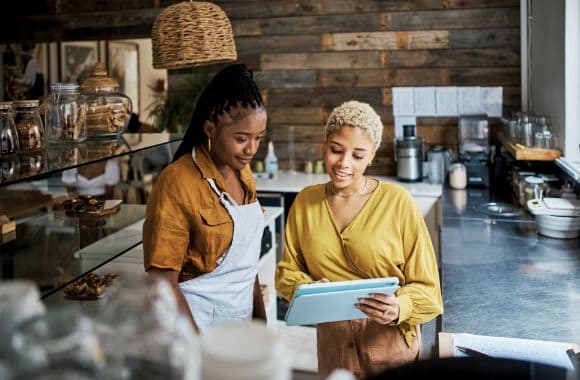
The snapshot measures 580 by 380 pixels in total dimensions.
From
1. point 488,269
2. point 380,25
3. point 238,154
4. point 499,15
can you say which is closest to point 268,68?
point 380,25

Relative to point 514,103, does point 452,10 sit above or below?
above

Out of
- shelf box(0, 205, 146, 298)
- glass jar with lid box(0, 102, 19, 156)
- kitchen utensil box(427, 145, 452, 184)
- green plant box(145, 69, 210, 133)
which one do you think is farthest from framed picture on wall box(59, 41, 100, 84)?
glass jar with lid box(0, 102, 19, 156)

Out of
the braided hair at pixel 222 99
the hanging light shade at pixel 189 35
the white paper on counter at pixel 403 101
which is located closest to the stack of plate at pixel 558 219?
the hanging light shade at pixel 189 35

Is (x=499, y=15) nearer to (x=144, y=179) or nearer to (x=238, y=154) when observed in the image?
(x=238, y=154)

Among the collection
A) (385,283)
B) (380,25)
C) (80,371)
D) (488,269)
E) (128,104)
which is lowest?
(488,269)

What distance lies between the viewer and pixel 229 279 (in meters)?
1.68

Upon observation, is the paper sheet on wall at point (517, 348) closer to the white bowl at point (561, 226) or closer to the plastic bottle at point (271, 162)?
the white bowl at point (561, 226)

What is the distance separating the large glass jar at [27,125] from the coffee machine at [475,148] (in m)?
3.33

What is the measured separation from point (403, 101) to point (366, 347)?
3.23 meters

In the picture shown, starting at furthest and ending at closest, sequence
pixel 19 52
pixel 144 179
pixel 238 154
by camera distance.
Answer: pixel 144 179 → pixel 19 52 → pixel 238 154

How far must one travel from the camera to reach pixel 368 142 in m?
1.60

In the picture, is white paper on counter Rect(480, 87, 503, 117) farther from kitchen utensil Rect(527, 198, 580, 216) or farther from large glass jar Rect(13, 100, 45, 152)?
large glass jar Rect(13, 100, 45, 152)

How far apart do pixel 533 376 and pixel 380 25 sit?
4114mm

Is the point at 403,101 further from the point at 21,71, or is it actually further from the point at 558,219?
the point at 21,71
